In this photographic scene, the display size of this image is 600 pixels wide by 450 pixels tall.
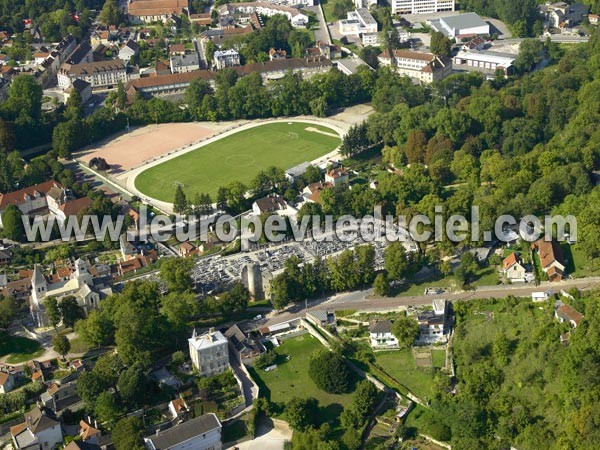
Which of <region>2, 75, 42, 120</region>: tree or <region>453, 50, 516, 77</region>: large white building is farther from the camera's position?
<region>453, 50, 516, 77</region>: large white building

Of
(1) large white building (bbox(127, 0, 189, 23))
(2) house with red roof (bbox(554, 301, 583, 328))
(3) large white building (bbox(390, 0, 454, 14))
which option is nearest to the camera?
(2) house with red roof (bbox(554, 301, 583, 328))

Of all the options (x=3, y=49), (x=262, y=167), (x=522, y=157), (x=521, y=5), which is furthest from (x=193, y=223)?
(x=521, y=5)

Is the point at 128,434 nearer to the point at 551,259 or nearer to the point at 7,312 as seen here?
the point at 7,312

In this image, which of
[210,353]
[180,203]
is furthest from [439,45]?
[210,353]

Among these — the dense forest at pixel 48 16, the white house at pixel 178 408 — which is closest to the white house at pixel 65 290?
the white house at pixel 178 408

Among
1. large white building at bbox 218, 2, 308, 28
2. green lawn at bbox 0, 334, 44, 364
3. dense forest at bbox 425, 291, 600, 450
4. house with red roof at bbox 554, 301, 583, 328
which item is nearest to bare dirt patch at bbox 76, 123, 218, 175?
green lawn at bbox 0, 334, 44, 364

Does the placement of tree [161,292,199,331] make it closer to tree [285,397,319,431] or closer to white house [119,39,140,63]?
tree [285,397,319,431]
